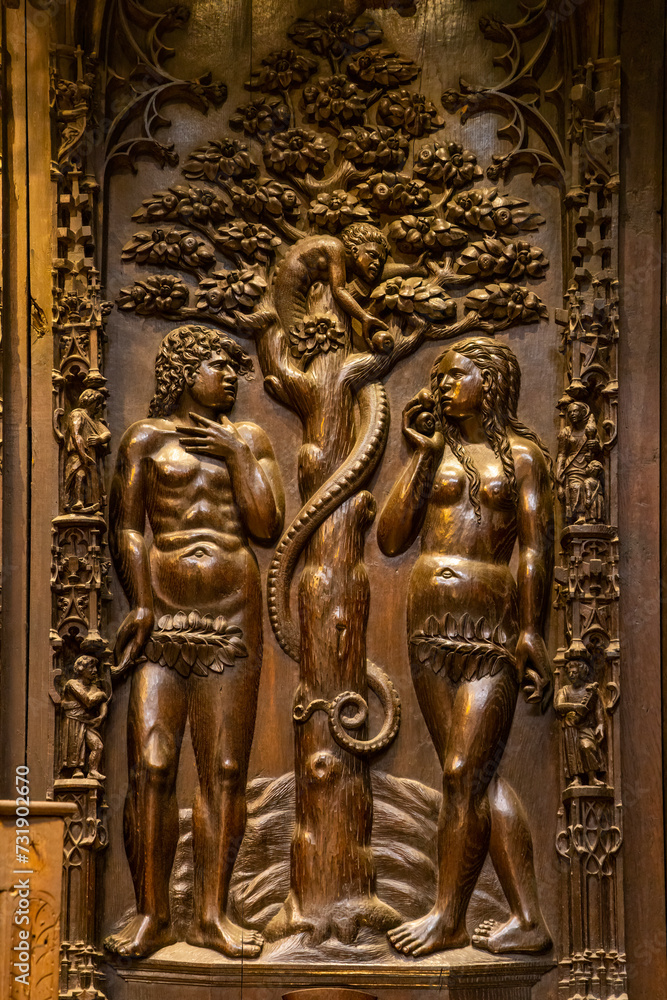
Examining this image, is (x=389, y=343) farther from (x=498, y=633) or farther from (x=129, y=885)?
(x=129, y=885)

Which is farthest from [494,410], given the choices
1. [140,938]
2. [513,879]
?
[140,938]

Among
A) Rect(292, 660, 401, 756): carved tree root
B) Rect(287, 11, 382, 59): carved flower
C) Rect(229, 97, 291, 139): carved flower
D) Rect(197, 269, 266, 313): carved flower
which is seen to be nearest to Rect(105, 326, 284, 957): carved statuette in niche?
Rect(197, 269, 266, 313): carved flower

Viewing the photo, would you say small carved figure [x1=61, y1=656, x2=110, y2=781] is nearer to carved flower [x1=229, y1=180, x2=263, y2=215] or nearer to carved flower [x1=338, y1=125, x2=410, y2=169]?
carved flower [x1=229, y1=180, x2=263, y2=215]

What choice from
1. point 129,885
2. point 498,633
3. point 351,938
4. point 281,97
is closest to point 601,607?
point 498,633

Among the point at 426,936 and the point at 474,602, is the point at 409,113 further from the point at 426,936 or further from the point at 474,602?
the point at 426,936

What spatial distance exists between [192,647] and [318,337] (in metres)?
1.13

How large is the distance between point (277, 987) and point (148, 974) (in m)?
0.41

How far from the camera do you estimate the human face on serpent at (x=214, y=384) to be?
483 cm

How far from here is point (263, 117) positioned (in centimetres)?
497

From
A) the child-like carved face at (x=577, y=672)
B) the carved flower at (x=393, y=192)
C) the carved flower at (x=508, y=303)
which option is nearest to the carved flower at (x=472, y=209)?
the carved flower at (x=393, y=192)

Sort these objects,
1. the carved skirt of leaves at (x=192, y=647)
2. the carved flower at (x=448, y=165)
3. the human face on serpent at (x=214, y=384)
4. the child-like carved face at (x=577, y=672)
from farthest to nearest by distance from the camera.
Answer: the carved flower at (x=448, y=165)
the human face on serpent at (x=214, y=384)
the carved skirt of leaves at (x=192, y=647)
the child-like carved face at (x=577, y=672)

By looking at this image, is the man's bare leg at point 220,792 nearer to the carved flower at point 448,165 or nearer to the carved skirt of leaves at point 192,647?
the carved skirt of leaves at point 192,647

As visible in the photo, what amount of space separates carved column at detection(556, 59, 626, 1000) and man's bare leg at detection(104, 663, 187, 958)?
126 cm

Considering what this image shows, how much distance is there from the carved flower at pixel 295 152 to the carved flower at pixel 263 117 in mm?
37
